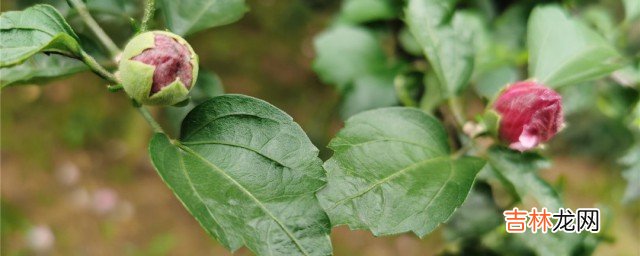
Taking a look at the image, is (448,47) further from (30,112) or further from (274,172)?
(30,112)

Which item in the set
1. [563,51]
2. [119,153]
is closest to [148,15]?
[563,51]

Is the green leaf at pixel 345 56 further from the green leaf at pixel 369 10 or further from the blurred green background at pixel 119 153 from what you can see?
the blurred green background at pixel 119 153

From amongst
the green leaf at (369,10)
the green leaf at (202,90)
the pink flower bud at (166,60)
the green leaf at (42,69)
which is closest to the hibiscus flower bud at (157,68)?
the pink flower bud at (166,60)

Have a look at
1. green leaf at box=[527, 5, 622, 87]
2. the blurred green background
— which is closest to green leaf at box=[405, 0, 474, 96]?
green leaf at box=[527, 5, 622, 87]

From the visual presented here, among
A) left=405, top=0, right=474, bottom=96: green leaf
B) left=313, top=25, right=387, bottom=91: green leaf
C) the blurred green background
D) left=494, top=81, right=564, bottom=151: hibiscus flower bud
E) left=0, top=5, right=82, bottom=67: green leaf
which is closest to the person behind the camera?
left=0, top=5, right=82, bottom=67: green leaf

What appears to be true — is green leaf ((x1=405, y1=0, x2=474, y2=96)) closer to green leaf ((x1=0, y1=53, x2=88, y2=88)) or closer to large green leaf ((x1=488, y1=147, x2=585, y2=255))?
large green leaf ((x1=488, y1=147, x2=585, y2=255))

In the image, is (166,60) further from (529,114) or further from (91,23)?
(529,114)
